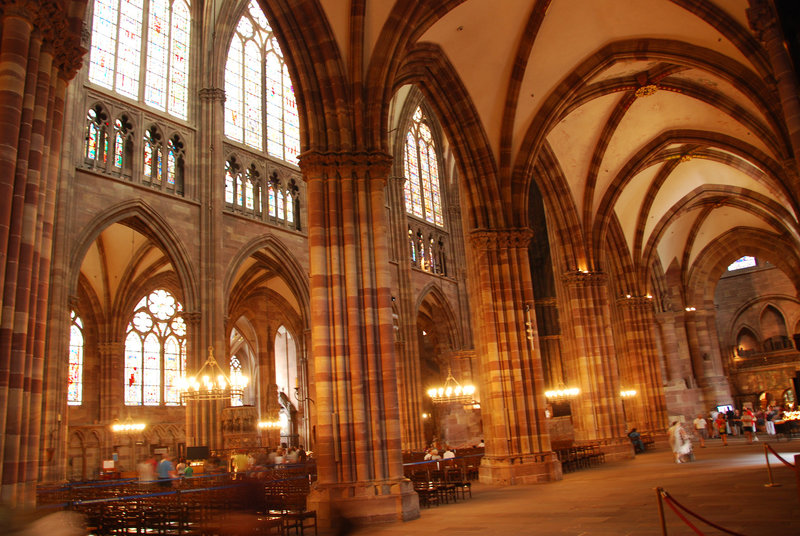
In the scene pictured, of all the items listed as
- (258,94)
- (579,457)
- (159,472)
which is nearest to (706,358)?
(579,457)

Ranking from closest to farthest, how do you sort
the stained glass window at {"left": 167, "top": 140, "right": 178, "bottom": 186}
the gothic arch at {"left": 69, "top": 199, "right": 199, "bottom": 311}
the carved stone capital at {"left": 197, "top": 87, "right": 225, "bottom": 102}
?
the gothic arch at {"left": 69, "top": 199, "right": 199, "bottom": 311}
the stained glass window at {"left": 167, "top": 140, "right": 178, "bottom": 186}
the carved stone capital at {"left": 197, "top": 87, "right": 225, "bottom": 102}

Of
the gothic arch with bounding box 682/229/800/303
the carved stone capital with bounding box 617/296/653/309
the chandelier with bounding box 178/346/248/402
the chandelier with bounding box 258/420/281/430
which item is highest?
the gothic arch with bounding box 682/229/800/303

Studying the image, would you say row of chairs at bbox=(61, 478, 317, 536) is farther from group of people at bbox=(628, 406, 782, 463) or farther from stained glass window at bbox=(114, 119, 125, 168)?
stained glass window at bbox=(114, 119, 125, 168)

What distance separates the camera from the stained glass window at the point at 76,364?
92.6 ft

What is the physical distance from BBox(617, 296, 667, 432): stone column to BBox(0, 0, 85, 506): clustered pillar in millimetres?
24721

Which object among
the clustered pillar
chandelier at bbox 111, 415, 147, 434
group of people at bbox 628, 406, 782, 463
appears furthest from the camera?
chandelier at bbox 111, 415, 147, 434

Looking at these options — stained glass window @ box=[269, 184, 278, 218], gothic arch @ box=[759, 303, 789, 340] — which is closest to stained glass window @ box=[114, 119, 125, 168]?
stained glass window @ box=[269, 184, 278, 218]

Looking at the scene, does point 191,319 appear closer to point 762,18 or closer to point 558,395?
point 558,395

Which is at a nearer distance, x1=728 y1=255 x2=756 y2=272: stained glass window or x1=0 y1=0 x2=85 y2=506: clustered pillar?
x1=0 y1=0 x2=85 y2=506: clustered pillar

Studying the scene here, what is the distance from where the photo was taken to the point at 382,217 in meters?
13.1

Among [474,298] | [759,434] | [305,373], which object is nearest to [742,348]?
[759,434]

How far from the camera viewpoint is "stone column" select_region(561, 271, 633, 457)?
882 inches

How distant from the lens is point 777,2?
334 inches

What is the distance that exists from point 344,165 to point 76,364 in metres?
21.2
